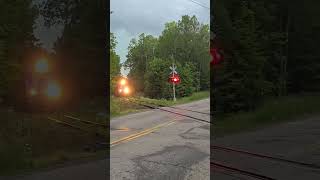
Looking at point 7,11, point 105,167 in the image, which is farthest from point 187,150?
point 7,11

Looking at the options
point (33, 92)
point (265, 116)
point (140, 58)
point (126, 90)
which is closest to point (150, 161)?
point (265, 116)

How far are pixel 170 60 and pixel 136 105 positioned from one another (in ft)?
16.7

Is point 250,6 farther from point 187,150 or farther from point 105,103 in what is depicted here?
point 187,150

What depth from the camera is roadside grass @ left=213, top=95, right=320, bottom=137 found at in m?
25.0

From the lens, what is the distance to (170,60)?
43375mm

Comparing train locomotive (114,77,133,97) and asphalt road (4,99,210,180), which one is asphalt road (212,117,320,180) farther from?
train locomotive (114,77,133,97)

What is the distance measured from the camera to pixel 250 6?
3681cm

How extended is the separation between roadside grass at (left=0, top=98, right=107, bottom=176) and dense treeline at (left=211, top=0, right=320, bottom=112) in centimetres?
1146

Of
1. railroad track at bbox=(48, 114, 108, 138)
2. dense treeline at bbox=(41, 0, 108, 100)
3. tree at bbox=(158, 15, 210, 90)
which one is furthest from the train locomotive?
railroad track at bbox=(48, 114, 108, 138)

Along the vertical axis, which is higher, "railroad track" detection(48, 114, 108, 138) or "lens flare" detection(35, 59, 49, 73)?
"lens flare" detection(35, 59, 49, 73)

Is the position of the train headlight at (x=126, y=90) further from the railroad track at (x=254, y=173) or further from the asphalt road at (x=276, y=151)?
the railroad track at (x=254, y=173)

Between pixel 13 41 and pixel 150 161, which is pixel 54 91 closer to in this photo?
pixel 13 41

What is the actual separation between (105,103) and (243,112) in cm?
987

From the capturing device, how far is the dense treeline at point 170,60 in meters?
42.8
